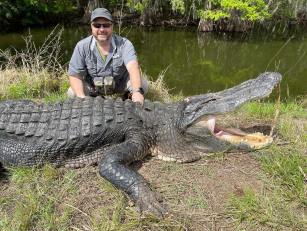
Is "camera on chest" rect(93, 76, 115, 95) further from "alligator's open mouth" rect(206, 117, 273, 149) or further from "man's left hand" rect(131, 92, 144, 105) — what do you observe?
"alligator's open mouth" rect(206, 117, 273, 149)

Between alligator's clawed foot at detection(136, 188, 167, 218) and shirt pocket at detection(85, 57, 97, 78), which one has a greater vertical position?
shirt pocket at detection(85, 57, 97, 78)

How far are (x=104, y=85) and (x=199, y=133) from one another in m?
1.86

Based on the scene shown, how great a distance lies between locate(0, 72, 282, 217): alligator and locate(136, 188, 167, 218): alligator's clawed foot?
16.8 inches

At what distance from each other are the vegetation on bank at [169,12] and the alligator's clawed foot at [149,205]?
11.9 m

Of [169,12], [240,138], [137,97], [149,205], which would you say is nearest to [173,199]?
[149,205]

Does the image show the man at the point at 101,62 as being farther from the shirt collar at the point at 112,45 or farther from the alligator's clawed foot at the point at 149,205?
the alligator's clawed foot at the point at 149,205

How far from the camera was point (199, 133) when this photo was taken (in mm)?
3420

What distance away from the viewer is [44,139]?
3.35 metres

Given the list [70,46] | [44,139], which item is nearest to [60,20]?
[70,46]

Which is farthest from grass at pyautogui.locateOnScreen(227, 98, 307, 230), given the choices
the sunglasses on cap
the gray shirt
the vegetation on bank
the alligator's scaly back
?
the vegetation on bank

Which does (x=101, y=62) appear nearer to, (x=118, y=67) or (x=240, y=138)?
(x=118, y=67)

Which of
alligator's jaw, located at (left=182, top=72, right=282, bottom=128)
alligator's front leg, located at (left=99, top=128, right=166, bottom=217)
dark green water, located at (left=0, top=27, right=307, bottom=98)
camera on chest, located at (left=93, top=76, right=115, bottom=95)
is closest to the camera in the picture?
alligator's front leg, located at (left=99, top=128, right=166, bottom=217)

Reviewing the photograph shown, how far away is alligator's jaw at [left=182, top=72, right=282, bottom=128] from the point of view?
10.8 ft

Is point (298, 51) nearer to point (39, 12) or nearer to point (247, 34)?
point (247, 34)
